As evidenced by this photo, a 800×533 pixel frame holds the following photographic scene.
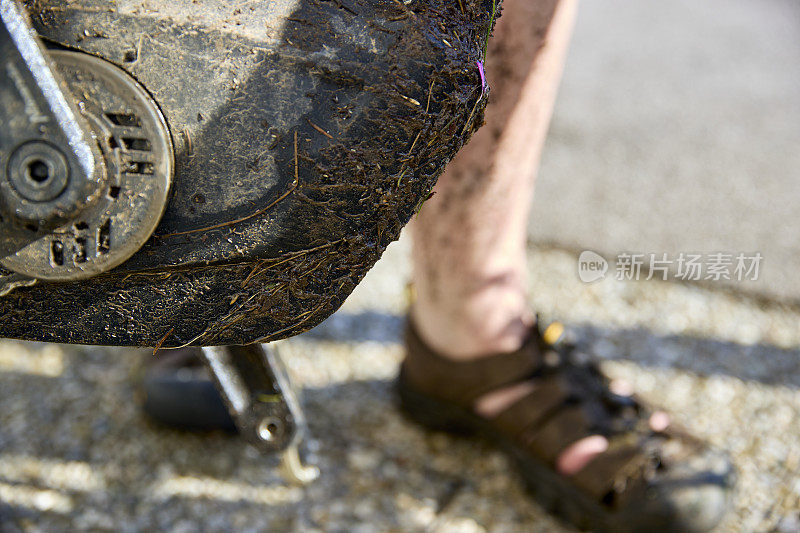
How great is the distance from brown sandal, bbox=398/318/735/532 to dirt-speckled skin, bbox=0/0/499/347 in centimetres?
73

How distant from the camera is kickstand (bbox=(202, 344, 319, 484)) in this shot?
0.92 m

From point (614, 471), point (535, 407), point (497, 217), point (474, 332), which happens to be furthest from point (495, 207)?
point (614, 471)

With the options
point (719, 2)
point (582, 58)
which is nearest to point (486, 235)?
point (582, 58)

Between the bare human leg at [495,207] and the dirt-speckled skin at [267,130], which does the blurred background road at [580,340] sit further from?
the dirt-speckled skin at [267,130]

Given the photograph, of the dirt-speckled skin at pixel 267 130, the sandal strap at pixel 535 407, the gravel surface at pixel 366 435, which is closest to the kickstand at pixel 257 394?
the dirt-speckled skin at pixel 267 130

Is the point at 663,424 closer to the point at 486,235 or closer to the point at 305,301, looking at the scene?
the point at 486,235

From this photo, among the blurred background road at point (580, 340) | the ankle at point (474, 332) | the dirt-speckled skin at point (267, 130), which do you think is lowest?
the blurred background road at point (580, 340)

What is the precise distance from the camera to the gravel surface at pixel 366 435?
1.33m

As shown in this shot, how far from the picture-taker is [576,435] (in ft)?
4.24

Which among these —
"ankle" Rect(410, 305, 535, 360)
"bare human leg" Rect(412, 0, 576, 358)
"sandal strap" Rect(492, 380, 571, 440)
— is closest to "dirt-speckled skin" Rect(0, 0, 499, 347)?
"bare human leg" Rect(412, 0, 576, 358)

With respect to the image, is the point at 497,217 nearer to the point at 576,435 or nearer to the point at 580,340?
the point at 576,435

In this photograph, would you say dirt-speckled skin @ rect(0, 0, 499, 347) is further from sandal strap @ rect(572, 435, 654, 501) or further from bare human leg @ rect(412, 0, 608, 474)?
sandal strap @ rect(572, 435, 654, 501)

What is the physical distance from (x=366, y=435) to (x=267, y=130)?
1019 mm

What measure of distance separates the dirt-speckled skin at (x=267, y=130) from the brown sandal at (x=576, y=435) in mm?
734
